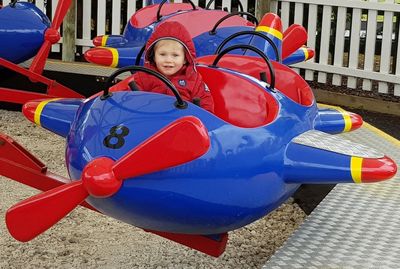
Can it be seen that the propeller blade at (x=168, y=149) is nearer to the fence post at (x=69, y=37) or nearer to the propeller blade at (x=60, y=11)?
the propeller blade at (x=60, y=11)

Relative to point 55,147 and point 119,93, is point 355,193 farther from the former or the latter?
point 55,147

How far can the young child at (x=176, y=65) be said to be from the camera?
2.64m

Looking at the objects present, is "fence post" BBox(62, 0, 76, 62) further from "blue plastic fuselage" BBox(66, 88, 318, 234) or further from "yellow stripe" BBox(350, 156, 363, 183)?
"yellow stripe" BBox(350, 156, 363, 183)

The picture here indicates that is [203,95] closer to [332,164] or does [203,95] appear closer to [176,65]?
[176,65]

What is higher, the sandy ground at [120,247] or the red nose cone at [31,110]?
the red nose cone at [31,110]

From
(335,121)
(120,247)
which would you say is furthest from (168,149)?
(120,247)

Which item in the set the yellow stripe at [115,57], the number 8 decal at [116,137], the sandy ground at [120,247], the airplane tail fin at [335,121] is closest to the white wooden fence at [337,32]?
the yellow stripe at [115,57]

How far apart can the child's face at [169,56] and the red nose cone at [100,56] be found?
2020mm

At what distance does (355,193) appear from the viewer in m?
3.49

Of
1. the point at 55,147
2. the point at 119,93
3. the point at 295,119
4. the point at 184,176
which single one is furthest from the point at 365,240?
the point at 55,147

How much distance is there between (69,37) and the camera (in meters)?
7.07

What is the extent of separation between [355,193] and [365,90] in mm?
3278

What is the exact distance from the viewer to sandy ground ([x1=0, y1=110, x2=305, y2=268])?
10.8 feet

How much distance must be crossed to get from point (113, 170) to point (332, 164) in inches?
29.3
